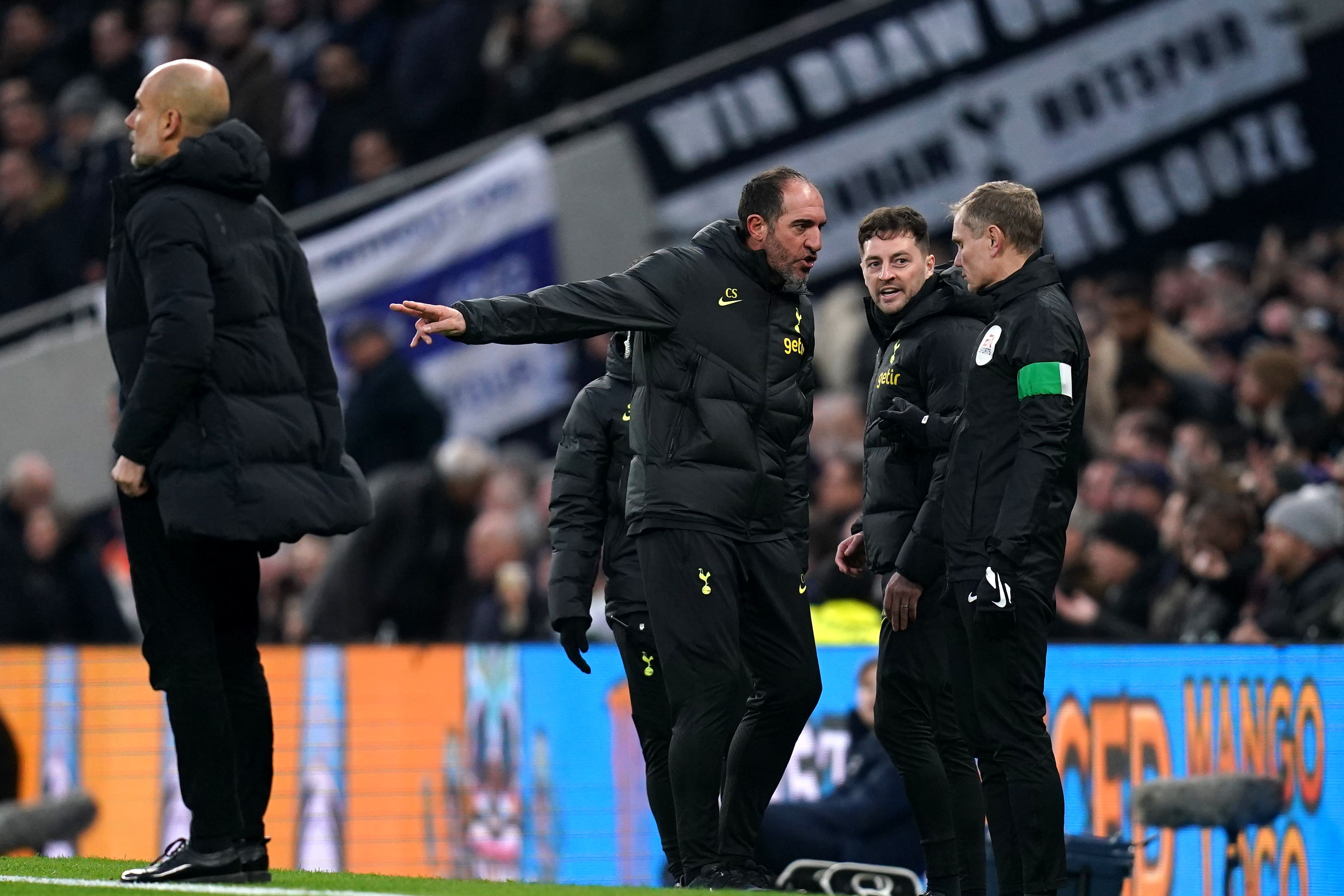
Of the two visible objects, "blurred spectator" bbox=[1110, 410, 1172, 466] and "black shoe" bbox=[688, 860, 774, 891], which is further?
"blurred spectator" bbox=[1110, 410, 1172, 466]

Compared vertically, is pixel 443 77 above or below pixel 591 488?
above

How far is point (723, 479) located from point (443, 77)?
9.95 meters

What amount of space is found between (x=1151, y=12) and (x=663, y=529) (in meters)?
8.54

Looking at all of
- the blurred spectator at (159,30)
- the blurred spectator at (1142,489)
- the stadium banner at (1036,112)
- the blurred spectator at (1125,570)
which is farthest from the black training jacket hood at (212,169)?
the blurred spectator at (159,30)

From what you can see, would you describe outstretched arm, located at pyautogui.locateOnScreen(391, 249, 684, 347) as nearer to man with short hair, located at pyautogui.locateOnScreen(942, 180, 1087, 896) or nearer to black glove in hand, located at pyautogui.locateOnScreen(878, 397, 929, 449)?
black glove in hand, located at pyautogui.locateOnScreen(878, 397, 929, 449)

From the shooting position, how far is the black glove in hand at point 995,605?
225 inches

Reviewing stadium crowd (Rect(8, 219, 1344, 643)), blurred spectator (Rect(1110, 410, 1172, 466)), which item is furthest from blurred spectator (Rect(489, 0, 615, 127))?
blurred spectator (Rect(1110, 410, 1172, 466))

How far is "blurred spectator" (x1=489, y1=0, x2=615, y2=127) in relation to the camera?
14820mm

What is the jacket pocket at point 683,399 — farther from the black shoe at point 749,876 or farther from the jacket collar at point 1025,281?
the black shoe at point 749,876

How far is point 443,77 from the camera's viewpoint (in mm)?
15664

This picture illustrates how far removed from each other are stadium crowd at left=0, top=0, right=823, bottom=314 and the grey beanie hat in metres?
6.64

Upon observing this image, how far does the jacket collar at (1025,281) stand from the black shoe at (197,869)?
2.49m

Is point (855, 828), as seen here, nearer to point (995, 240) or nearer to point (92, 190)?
point (995, 240)

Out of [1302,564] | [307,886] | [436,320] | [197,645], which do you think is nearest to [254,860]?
[307,886]
